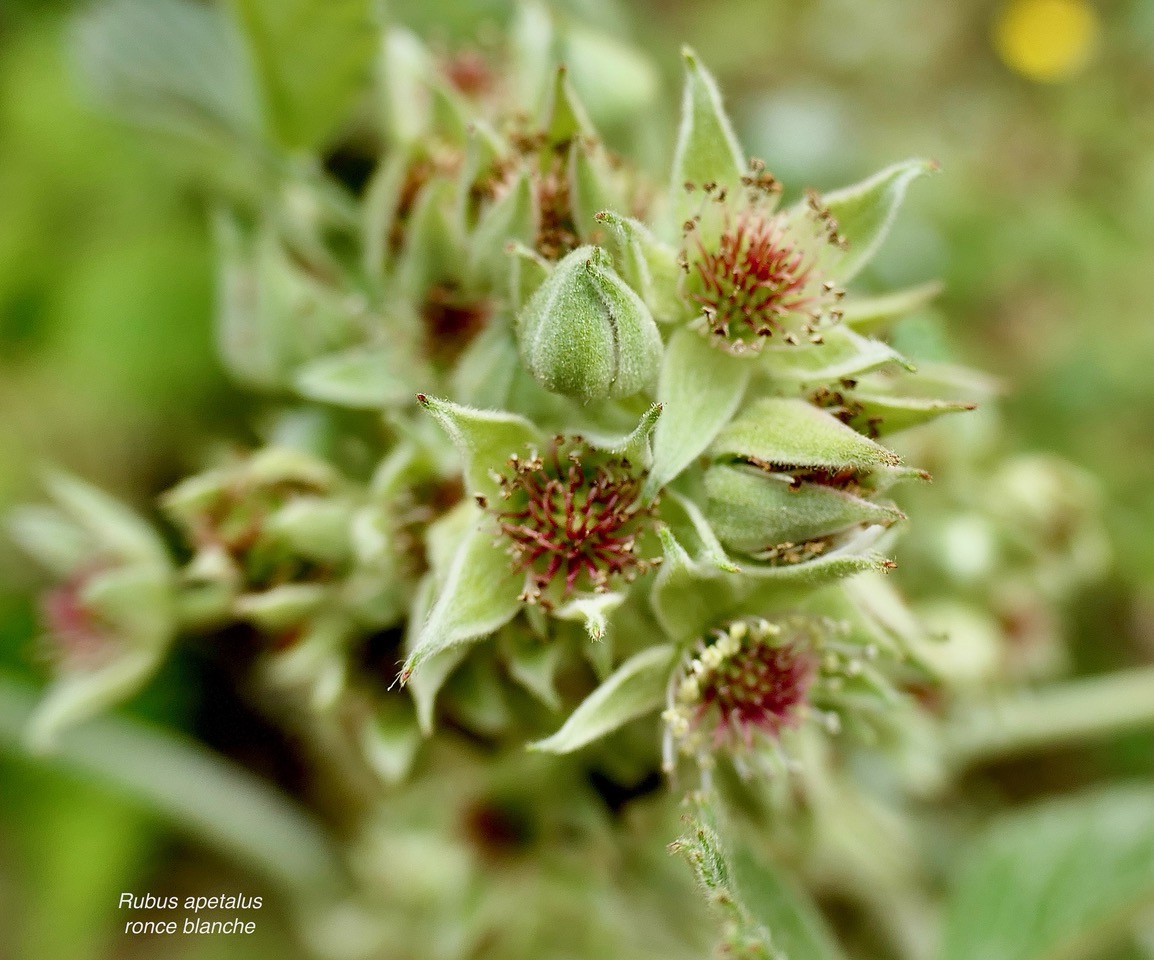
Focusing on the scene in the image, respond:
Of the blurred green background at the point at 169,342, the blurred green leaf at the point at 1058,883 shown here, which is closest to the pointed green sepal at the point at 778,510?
the blurred green leaf at the point at 1058,883

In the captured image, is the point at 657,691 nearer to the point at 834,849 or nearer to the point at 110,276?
the point at 834,849

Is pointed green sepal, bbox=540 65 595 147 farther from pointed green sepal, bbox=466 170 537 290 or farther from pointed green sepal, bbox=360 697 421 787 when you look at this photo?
pointed green sepal, bbox=360 697 421 787

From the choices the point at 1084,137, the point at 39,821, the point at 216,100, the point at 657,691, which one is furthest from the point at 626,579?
the point at 1084,137

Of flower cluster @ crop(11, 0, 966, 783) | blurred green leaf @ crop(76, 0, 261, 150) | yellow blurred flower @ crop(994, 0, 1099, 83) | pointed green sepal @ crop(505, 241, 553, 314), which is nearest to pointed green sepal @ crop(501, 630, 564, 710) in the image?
flower cluster @ crop(11, 0, 966, 783)

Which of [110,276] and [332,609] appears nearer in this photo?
[332,609]

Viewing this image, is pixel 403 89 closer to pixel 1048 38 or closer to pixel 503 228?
pixel 503 228

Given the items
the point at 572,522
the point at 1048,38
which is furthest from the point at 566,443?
the point at 1048,38
